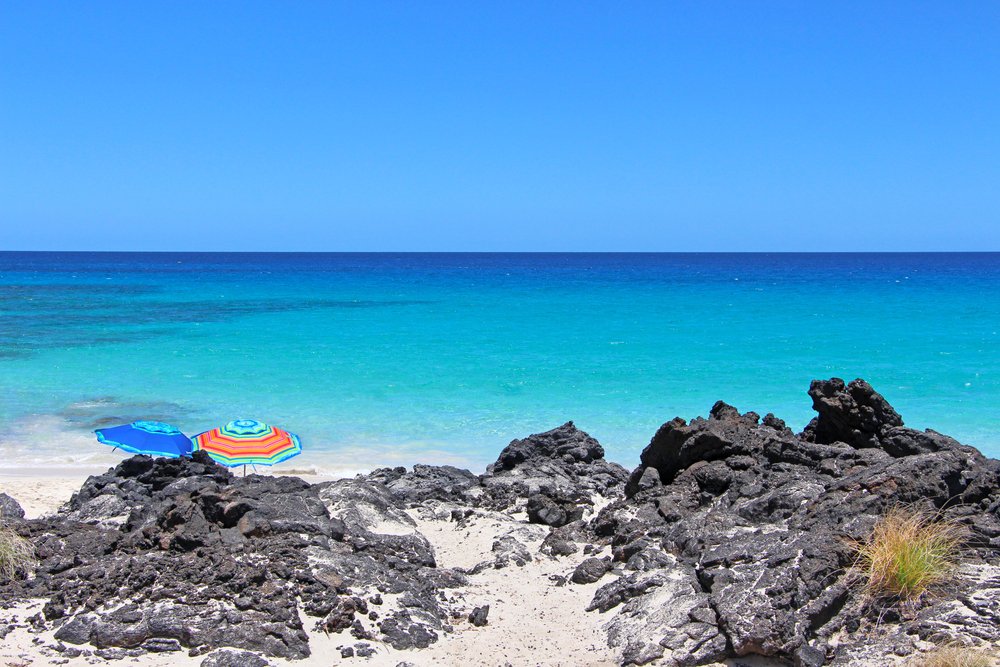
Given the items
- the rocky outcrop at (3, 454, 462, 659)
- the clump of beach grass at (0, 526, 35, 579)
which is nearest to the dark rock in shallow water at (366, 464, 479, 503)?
the rocky outcrop at (3, 454, 462, 659)

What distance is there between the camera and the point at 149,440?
38.9ft

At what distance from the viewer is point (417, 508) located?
10.3 meters

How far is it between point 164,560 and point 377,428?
10052mm

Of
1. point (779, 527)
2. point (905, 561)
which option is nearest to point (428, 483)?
point (779, 527)

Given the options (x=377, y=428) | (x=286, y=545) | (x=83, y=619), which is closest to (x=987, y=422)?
(x=377, y=428)

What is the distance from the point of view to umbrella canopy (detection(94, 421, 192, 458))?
1170 centimetres

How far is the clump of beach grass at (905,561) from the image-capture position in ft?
20.4

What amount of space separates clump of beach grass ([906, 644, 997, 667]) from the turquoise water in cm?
919

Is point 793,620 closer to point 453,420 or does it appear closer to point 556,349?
point 453,420

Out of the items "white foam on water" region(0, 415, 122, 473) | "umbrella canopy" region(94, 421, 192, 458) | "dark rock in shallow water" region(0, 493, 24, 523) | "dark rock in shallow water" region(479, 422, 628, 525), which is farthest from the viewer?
"white foam on water" region(0, 415, 122, 473)

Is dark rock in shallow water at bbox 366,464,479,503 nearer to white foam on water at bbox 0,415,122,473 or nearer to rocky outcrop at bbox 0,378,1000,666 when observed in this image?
rocky outcrop at bbox 0,378,1000,666

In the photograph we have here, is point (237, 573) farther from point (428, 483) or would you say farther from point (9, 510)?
point (428, 483)

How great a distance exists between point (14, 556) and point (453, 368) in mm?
17934

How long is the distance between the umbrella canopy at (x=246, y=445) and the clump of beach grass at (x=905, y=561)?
742cm
